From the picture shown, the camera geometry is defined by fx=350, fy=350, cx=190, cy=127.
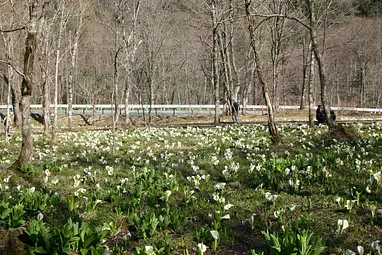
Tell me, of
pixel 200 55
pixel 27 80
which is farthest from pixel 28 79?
pixel 200 55

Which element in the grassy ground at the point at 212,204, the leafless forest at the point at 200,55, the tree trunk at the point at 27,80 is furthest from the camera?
the leafless forest at the point at 200,55

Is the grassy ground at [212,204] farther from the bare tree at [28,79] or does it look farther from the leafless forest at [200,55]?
the leafless forest at [200,55]

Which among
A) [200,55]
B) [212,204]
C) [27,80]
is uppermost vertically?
[200,55]

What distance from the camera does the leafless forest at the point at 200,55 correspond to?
26.2 metres

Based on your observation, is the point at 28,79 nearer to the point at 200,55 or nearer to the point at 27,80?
the point at 27,80

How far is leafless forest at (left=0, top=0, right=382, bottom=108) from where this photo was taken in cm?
2617

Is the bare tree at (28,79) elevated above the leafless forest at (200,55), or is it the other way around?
the leafless forest at (200,55)

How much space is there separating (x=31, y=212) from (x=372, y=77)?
2416 inches

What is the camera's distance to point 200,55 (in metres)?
36.7

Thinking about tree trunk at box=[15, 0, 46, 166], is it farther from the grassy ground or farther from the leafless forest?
the leafless forest

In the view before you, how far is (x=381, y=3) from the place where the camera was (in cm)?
6225

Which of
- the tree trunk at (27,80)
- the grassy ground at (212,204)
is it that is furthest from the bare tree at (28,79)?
the grassy ground at (212,204)

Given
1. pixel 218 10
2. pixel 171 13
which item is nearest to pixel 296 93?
pixel 171 13

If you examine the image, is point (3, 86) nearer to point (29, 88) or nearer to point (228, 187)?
point (29, 88)
